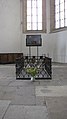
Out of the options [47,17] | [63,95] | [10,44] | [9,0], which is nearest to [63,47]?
[47,17]

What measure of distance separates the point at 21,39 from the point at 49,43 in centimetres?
227

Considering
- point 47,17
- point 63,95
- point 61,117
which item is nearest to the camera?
point 61,117

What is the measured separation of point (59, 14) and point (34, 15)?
2337 mm

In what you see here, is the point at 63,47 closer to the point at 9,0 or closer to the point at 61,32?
the point at 61,32

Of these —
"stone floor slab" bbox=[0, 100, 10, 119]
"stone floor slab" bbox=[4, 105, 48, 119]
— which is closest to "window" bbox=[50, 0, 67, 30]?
"stone floor slab" bbox=[0, 100, 10, 119]

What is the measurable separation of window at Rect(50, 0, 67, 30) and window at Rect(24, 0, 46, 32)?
854 mm

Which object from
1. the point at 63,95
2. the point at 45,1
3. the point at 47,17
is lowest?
the point at 63,95

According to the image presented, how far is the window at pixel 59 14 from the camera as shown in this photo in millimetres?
18031

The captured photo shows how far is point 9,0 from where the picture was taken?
19625 millimetres

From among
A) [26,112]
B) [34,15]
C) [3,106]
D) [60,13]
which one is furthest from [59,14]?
[26,112]

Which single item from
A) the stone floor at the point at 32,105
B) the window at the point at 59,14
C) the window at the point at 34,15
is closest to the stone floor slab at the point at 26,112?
the stone floor at the point at 32,105

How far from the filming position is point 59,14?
733 inches

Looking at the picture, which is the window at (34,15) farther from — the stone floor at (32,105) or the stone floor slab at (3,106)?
the stone floor slab at (3,106)

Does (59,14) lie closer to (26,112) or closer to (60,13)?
(60,13)
